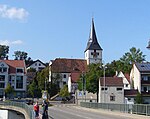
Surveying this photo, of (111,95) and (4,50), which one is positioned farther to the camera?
(4,50)

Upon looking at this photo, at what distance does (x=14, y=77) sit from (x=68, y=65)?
28939mm

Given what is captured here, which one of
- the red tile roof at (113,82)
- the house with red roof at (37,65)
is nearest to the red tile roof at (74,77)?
the red tile roof at (113,82)

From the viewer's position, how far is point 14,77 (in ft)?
388

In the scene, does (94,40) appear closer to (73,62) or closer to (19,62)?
(73,62)

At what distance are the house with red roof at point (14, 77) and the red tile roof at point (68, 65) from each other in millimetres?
16940

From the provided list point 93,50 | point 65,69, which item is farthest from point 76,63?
point 93,50

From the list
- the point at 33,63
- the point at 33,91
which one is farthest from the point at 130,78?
the point at 33,63

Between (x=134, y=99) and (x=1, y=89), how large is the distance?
4704 centimetres

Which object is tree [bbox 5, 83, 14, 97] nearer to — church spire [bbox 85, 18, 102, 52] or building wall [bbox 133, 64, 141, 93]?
building wall [bbox 133, 64, 141, 93]

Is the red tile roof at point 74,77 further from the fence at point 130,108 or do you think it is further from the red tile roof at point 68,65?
the fence at point 130,108

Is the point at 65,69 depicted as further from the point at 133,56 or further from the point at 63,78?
the point at 133,56

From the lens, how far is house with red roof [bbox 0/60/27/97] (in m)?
117

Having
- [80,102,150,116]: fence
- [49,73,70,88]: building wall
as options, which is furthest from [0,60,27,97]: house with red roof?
[80,102,150,116]: fence

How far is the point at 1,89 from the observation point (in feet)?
373
